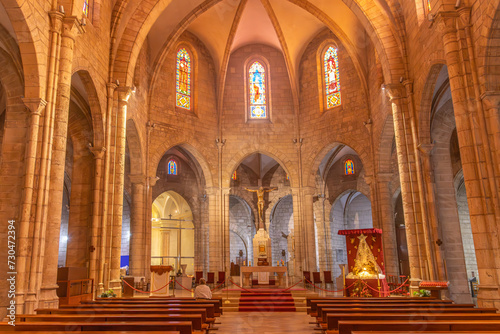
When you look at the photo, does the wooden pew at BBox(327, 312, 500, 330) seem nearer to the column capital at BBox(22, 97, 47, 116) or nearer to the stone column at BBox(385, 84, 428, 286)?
the column capital at BBox(22, 97, 47, 116)

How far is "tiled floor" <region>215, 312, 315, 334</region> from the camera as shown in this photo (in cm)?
801

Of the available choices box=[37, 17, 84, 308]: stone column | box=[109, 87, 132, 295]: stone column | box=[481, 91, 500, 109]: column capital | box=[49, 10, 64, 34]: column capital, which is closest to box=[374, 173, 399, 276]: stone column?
box=[481, 91, 500, 109]: column capital

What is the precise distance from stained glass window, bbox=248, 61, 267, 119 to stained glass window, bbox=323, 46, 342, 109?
3.35 meters

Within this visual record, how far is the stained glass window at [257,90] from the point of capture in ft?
71.6

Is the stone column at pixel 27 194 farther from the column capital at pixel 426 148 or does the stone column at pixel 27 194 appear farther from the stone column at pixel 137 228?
the column capital at pixel 426 148

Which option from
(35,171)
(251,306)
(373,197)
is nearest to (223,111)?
(373,197)

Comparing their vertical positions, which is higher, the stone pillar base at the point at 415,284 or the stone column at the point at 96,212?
the stone column at the point at 96,212

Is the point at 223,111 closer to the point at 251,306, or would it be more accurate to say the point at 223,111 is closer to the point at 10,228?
the point at 251,306

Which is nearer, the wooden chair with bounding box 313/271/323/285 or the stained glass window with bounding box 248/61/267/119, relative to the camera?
the wooden chair with bounding box 313/271/323/285

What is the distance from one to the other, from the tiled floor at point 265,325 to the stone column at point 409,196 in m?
4.13

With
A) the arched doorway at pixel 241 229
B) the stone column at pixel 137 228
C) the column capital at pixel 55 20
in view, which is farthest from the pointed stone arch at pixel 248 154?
the column capital at pixel 55 20

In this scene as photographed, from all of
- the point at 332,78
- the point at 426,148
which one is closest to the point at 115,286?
the point at 426,148

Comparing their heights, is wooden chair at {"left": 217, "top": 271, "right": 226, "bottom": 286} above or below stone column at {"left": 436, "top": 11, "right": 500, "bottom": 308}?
below

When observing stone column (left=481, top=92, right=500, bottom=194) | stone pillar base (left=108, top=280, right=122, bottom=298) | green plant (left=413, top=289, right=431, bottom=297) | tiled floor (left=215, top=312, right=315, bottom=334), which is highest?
stone column (left=481, top=92, right=500, bottom=194)
